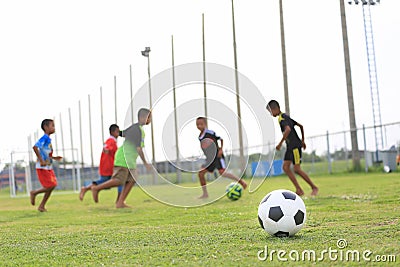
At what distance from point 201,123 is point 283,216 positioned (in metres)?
7.92

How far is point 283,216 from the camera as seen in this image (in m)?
6.45

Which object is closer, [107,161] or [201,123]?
[201,123]

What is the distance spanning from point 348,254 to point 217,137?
9.55m

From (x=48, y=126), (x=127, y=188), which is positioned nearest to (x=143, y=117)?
(x=127, y=188)

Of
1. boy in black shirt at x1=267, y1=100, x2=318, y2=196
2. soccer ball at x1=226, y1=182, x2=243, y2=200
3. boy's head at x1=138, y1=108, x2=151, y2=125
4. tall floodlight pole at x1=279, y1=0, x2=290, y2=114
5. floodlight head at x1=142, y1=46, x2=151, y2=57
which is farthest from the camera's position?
floodlight head at x1=142, y1=46, x2=151, y2=57

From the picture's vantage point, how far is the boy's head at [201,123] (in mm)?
14258

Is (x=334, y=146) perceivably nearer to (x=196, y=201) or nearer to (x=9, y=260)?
(x=196, y=201)

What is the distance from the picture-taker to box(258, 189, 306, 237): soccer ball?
6453 mm

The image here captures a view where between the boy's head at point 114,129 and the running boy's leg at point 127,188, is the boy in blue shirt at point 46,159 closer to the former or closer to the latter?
the running boy's leg at point 127,188

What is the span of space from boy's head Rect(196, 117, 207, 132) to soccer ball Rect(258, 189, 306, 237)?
7666 millimetres

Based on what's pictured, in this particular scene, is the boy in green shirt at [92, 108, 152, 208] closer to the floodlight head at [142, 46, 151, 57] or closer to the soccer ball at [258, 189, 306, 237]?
the soccer ball at [258, 189, 306, 237]

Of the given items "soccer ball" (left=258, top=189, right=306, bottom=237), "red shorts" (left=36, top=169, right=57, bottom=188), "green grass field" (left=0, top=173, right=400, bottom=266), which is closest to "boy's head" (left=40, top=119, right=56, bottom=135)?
"red shorts" (left=36, top=169, right=57, bottom=188)

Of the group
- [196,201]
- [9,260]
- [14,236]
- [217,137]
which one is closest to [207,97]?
[217,137]

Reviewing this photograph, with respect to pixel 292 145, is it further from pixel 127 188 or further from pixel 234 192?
pixel 127 188
